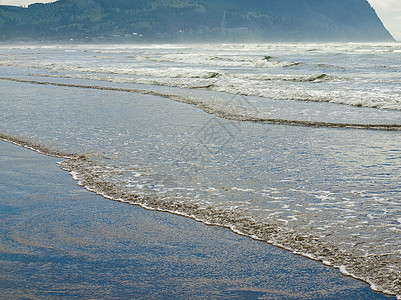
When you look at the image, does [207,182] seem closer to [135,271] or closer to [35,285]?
[135,271]

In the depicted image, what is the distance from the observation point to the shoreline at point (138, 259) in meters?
3.57

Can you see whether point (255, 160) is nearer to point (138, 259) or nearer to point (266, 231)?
point (266, 231)

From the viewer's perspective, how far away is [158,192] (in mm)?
5984

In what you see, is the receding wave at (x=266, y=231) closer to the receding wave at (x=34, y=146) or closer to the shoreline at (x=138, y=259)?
the shoreline at (x=138, y=259)

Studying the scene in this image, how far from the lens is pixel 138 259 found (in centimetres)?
Result: 411

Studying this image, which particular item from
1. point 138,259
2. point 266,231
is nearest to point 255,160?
point 266,231

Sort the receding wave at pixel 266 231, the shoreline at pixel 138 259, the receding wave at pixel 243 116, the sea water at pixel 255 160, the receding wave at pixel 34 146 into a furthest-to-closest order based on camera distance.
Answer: the receding wave at pixel 243 116 < the receding wave at pixel 34 146 < the sea water at pixel 255 160 < the receding wave at pixel 266 231 < the shoreline at pixel 138 259

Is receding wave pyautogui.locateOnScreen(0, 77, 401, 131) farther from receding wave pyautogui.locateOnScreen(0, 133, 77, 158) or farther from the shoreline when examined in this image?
the shoreline

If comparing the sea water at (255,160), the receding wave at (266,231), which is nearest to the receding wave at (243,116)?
the sea water at (255,160)

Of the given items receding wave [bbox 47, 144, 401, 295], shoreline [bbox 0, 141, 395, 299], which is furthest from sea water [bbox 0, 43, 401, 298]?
shoreline [bbox 0, 141, 395, 299]

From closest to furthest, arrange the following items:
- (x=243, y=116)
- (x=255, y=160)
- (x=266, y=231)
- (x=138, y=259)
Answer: (x=138, y=259) → (x=266, y=231) → (x=255, y=160) → (x=243, y=116)

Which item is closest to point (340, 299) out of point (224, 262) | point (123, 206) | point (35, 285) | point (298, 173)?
point (224, 262)

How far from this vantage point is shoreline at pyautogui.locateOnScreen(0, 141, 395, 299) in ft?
11.7

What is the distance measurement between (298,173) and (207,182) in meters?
1.32
